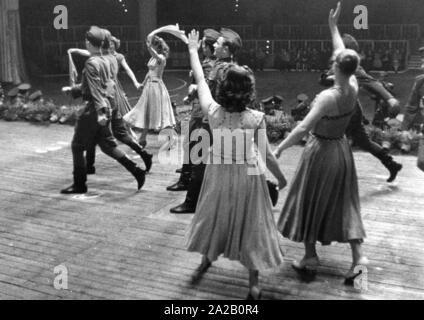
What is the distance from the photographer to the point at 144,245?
500 centimetres

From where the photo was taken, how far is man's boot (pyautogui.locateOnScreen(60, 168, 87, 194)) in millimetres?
6395

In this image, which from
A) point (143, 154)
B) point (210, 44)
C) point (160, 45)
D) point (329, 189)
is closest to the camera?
point (329, 189)

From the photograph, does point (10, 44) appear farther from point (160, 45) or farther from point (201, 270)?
point (201, 270)

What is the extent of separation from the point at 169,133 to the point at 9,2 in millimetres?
8816

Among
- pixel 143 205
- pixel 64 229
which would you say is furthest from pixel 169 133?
pixel 64 229

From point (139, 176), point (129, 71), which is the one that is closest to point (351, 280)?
point (139, 176)

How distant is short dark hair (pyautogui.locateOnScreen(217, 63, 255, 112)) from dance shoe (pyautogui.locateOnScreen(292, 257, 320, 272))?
4.45 ft

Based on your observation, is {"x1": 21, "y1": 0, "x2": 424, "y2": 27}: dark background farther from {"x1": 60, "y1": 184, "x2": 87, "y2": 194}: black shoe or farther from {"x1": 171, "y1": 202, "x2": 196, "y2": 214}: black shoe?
{"x1": 171, "y1": 202, "x2": 196, "y2": 214}: black shoe

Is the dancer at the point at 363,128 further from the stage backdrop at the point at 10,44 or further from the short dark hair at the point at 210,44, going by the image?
the stage backdrop at the point at 10,44

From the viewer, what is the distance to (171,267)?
452cm

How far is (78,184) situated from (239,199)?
3094mm

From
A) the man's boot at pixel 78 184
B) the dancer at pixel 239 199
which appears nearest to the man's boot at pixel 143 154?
the man's boot at pixel 78 184

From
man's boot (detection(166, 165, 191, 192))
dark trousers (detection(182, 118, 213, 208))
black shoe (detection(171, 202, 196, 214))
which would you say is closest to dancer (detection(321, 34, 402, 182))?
dark trousers (detection(182, 118, 213, 208))
